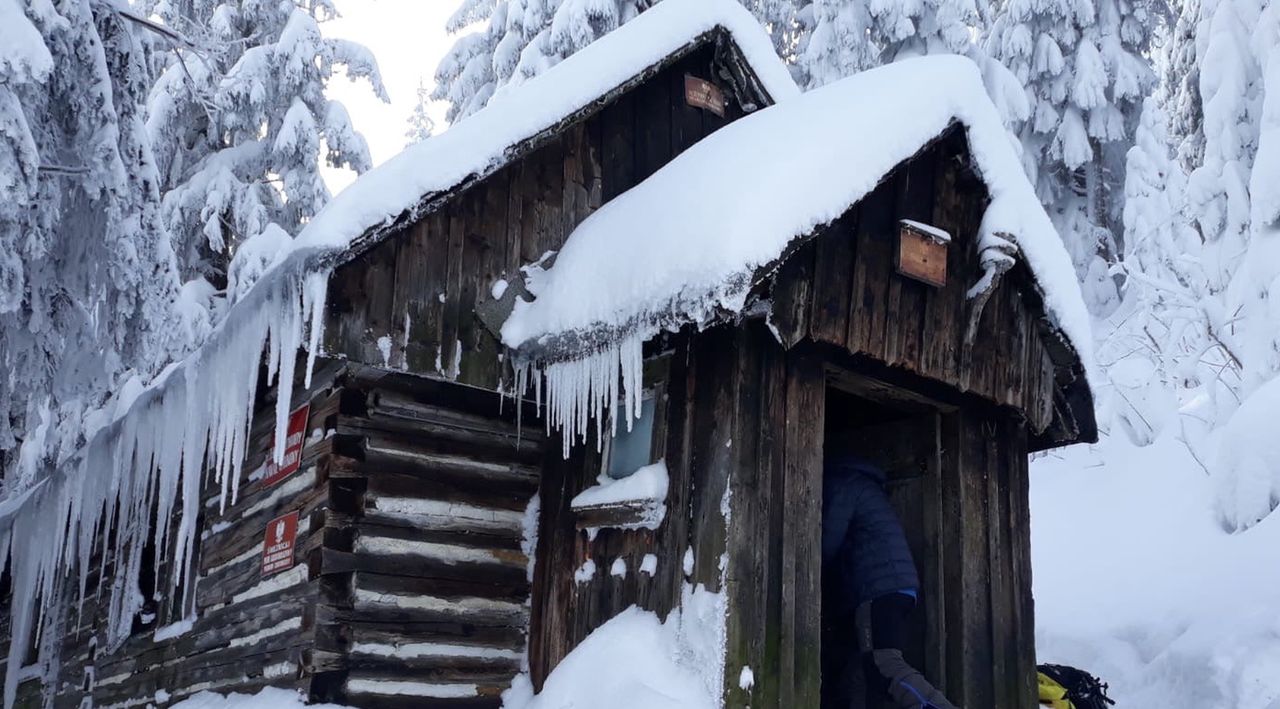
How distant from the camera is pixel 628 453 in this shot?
22.7ft

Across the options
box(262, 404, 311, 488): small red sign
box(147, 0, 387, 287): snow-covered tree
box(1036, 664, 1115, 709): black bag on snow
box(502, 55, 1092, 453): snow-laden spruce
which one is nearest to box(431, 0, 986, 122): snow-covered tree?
box(147, 0, 387, 287): snow-covered tree

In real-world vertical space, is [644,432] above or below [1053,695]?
above

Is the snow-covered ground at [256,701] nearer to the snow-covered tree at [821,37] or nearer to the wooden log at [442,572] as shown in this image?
the wooden log at [442,572]

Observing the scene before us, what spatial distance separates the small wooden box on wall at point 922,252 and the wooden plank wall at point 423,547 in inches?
106

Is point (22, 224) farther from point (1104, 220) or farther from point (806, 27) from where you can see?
point (1104, 220)

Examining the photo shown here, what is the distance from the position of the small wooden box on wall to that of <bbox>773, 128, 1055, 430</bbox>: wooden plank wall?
Result: 0.21 ft

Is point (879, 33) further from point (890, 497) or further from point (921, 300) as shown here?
point (921, 300)

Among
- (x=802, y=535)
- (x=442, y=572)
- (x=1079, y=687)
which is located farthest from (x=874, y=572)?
(x=442, y=572)

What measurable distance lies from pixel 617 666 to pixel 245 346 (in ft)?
10.4

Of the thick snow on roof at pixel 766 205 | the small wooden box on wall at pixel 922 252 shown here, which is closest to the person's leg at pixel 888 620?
the small wooden box on wall at pixel 922 252

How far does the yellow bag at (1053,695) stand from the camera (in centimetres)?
770

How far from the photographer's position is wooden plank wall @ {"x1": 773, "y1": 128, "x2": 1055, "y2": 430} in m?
6.17

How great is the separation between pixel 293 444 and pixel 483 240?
1.93 metres

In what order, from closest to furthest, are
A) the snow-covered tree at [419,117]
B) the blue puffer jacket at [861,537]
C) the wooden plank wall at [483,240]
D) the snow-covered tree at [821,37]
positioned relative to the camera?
the blue puffer jacket at [861,537] < the wooden plank wall at [483,240] < the snow-covered tree at [821,37] < the snow-covered tree at [419,117]
